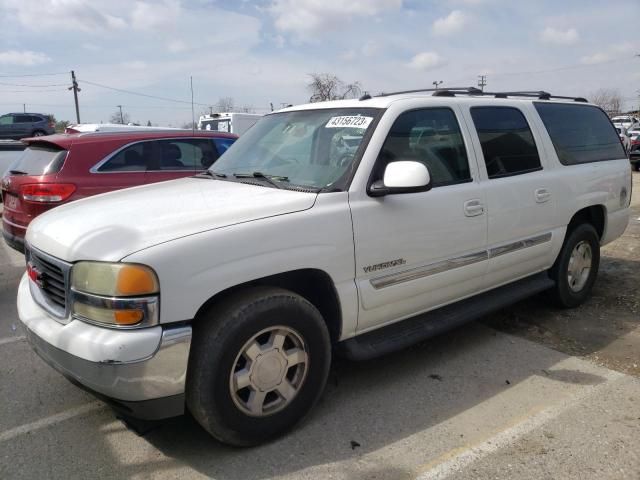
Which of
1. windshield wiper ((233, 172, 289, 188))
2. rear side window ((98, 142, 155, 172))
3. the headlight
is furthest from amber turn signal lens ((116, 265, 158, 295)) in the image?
rear side window ((98, 142, 155, 172))

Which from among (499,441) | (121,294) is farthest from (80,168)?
(499,441)

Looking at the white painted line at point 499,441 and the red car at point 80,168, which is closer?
the white painted line at point 499,441

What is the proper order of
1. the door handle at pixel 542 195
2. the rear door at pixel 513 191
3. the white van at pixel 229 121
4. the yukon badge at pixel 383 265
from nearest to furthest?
the yukon badge at pixel 383 265
the rear door at pixel 513 191
the door handle at pixel 542 195
the white van at pixel 229 121

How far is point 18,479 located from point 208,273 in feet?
4.50

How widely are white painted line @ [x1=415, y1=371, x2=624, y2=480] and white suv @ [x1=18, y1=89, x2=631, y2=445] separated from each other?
2.40ft

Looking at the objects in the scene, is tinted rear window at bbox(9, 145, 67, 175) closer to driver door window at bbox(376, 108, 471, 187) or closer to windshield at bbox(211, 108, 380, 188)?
windshield at bbox(211, 108, 380, 188)

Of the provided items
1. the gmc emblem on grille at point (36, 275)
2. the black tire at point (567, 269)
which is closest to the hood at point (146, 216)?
the gmc emblem on grille at point (36, 275)

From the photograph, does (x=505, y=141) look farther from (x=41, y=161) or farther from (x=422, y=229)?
(x=41, y=161)

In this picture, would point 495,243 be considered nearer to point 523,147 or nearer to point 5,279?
point 523,147

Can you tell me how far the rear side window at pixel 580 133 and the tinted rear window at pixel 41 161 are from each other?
4848 mm

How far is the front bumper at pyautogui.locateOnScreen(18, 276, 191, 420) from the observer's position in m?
2.32

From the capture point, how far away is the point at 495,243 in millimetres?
3846

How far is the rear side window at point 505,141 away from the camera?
3869mm

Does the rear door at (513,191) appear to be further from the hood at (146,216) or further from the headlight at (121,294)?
the headlight at (121,294)
